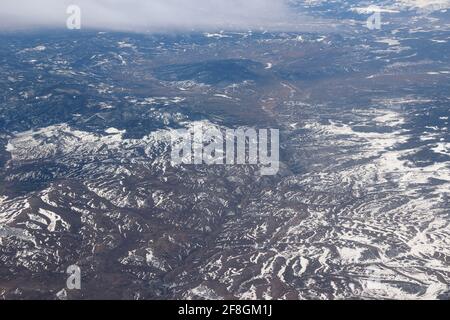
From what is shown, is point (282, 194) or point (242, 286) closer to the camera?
point (242, 286)

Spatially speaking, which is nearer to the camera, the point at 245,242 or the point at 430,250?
the point at 430,250

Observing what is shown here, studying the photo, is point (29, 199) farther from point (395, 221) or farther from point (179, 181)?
point (395, 221)

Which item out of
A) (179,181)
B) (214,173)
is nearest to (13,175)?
(179,181)
